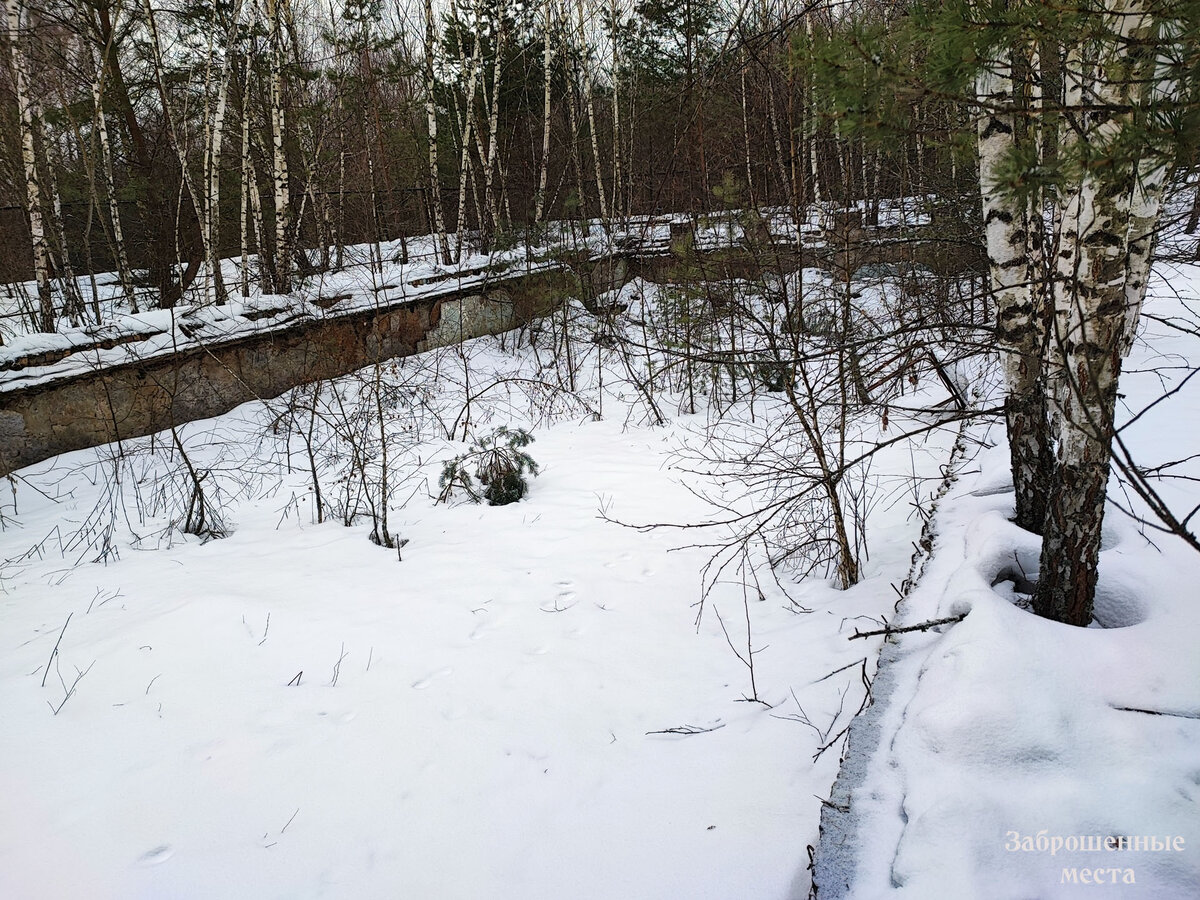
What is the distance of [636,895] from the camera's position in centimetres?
185

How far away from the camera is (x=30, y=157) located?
6711 millimetres

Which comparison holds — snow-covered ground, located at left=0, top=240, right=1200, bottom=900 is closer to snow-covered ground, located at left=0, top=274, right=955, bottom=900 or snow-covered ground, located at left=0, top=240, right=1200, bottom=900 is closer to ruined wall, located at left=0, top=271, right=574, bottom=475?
snow-covered ground, located at left=0, top=274, right=955, bottom=900

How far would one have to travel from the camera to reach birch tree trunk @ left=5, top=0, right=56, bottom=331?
631cm

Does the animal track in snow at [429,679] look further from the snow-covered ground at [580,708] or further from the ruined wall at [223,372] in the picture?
the ruined wall at [223,372]

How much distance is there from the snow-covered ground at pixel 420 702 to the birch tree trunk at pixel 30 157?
359 centimetres

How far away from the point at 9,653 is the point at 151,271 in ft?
28.8

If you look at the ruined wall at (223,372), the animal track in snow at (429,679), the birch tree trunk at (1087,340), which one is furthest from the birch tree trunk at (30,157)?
the birch tree trunk at (1087,340)

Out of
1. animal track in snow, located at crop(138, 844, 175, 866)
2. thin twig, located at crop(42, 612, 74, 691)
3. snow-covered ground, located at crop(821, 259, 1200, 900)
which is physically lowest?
animal track in snow, located at crop(138, 844, 175, 866)

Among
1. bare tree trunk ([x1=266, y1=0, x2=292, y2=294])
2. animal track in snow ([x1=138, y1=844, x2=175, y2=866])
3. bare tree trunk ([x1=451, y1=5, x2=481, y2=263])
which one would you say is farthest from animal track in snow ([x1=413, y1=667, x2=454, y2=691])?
bare tree trunk ([x1=451, y1=5, x2=481, y2=263])

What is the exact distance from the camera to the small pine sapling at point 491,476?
5125mm

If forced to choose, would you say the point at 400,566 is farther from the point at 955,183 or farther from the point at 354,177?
the point at 354,177

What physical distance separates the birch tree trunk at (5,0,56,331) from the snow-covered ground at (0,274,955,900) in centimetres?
359

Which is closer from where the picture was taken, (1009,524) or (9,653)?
(1009,524)

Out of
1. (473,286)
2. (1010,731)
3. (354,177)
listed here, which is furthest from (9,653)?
(354,177)
